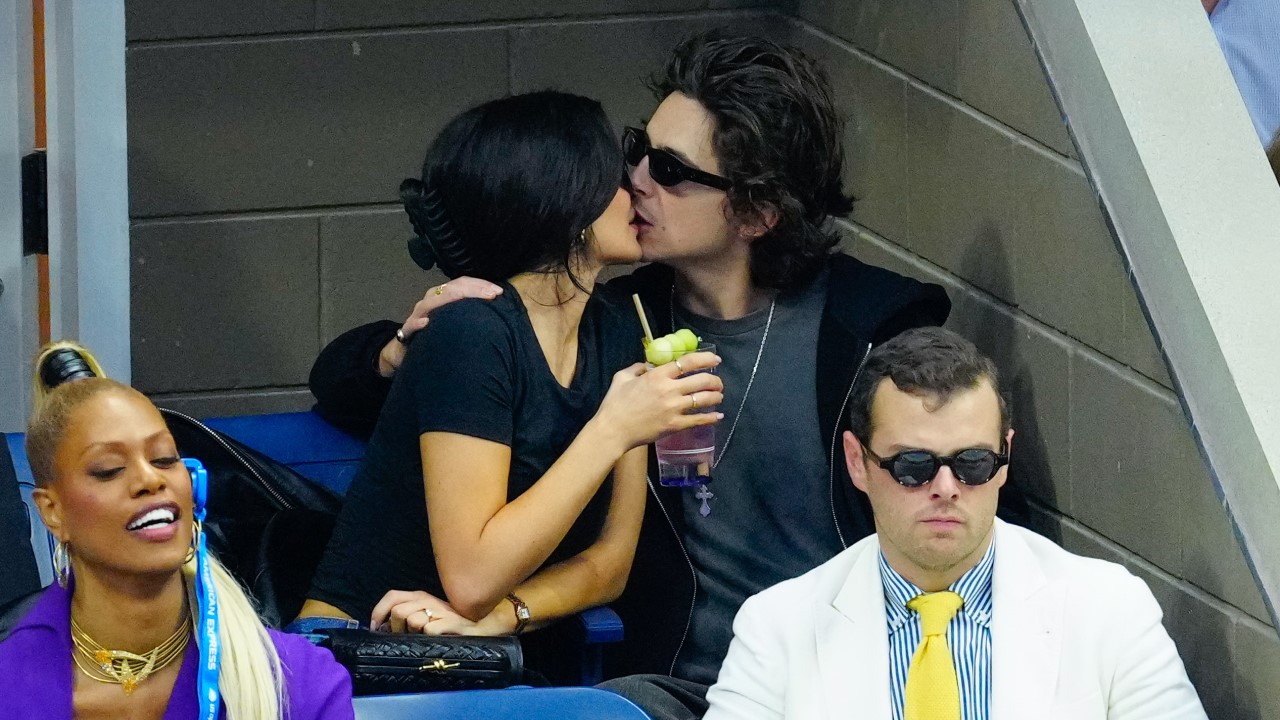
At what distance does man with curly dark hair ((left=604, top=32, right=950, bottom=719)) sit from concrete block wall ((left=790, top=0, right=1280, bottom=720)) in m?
0.19

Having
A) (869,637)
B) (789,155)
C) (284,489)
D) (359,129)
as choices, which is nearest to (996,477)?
(869,637)

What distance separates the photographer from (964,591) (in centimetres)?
250

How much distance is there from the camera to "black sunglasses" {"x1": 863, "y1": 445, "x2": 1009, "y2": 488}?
7.87ft

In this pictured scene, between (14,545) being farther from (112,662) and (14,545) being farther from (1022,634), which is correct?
(1022,634)

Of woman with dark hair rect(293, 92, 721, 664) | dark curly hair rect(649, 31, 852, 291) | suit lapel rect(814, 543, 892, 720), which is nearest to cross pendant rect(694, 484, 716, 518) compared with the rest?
woman with dark hair rect(293, 92, 721, 664)

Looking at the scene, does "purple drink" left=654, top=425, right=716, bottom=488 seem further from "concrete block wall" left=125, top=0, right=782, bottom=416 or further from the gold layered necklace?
"concrete block wall" left=125, top=0, right=782, bottom=416

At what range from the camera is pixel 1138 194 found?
2629 millimetres

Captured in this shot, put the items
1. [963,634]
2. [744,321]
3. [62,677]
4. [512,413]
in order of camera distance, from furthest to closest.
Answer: [744,321] < [512,413] < [963,634] < [62,677]

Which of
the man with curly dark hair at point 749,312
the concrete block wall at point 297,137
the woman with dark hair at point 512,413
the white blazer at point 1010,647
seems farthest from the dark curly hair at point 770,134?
the concrete block wall at point 297,137

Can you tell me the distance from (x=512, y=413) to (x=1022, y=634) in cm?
79

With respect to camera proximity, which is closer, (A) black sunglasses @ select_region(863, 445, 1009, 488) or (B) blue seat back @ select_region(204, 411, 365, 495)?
(A) black sunglasses @ select_region(863, 445, 1009, 488)

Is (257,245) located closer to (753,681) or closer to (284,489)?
(284,489)

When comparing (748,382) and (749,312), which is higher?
(749,312)

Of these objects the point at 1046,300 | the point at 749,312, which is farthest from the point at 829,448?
the point at 1046,300
